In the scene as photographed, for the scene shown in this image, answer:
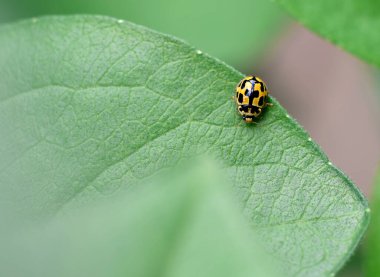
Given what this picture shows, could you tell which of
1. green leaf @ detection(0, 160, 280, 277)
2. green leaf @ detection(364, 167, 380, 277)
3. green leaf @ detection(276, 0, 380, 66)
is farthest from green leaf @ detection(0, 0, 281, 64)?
green leaf @ detection(0, 160, 280, 277)

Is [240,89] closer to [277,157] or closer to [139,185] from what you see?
[277,157]

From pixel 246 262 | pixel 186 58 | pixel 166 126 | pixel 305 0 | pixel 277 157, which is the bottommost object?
pixel 246 262

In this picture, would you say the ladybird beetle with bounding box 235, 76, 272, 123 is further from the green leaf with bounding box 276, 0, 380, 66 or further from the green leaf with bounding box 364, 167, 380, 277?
the green leaf with bounding box 364, 167, 380, 277

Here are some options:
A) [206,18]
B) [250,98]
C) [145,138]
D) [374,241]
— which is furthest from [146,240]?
[206,18]

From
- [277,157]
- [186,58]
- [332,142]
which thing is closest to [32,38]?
[186,58]

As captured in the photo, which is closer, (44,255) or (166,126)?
(44,255)

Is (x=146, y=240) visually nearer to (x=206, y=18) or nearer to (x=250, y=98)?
(x=250, y=98)

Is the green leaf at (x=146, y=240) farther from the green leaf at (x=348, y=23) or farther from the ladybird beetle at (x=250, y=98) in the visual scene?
the green leaf at (x=348, y=23)
